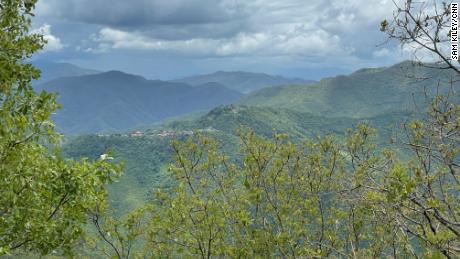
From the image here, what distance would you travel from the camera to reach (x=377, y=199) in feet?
40.5

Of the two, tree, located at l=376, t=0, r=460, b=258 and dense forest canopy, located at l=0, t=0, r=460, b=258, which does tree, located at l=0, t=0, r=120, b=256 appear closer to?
dense forest canopy, located at l=0, t=0, r=460, b=258

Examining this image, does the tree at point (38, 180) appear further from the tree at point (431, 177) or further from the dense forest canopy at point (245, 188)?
the tree at point (431, 177)

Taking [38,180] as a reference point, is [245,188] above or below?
below

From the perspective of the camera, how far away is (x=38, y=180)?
11.5m

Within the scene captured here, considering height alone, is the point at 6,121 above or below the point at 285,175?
above

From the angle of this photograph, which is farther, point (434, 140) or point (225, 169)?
point (225, 169)

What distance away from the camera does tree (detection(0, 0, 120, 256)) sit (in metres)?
11.6

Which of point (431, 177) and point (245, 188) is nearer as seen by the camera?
point (431, 177)

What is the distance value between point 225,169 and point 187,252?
5062 mm

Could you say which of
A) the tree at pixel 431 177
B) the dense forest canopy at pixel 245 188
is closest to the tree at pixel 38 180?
the dense forest canopy at pixel 245 188

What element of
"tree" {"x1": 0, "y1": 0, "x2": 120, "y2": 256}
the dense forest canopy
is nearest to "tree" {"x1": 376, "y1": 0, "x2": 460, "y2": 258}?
the dense forest canopy

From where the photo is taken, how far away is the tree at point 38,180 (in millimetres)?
11594

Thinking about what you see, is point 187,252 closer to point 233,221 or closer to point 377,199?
point 233,221

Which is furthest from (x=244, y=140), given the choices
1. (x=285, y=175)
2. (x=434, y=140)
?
(x=434, y=140)
